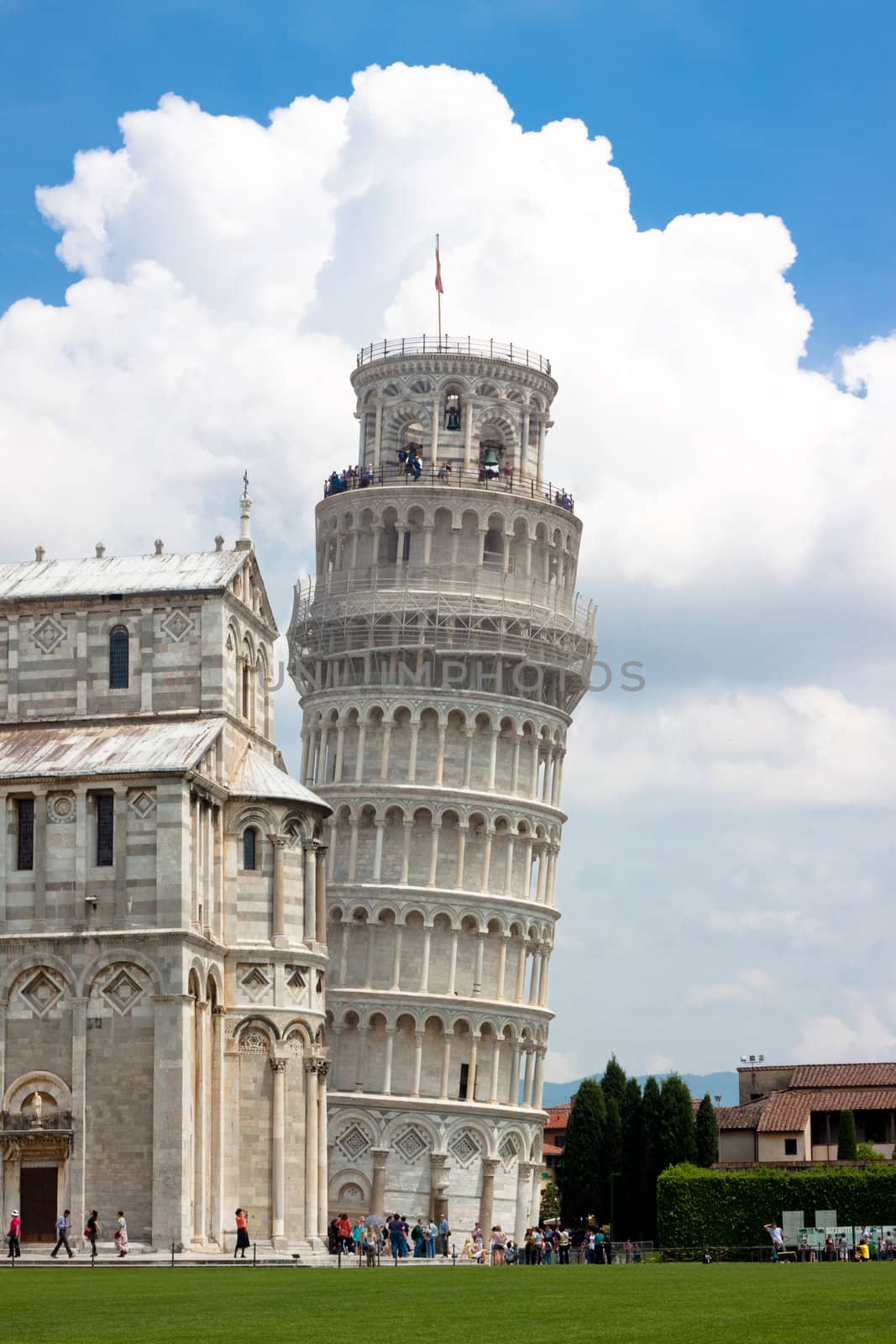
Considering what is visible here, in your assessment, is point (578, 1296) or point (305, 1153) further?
point (305, 1153)

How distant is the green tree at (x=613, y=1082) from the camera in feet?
373

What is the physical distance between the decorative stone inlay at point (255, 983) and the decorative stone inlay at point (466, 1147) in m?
29.9

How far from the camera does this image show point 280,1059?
68.6 metres

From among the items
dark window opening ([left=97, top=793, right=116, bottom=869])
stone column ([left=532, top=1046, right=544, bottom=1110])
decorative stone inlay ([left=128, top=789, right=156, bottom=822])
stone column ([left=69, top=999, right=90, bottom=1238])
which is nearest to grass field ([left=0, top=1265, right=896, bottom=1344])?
stone column ([left=69, top=999, right=90, bottom=1238])

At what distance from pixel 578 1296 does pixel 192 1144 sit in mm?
26606

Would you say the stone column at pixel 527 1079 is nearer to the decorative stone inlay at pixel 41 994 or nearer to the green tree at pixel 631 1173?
the green tree at pixel 631 1173

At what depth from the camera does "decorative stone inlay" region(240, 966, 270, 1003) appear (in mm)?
68812

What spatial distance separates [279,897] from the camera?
6938 centimetres

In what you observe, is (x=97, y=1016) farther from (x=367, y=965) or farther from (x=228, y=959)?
(x=367, y=965)

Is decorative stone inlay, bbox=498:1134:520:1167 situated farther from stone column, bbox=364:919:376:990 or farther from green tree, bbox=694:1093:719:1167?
green tree, bbox=694:1093:719:1167

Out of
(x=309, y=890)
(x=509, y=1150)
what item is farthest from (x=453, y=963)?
(x=309, y=890)

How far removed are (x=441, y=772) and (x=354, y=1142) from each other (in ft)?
52.9

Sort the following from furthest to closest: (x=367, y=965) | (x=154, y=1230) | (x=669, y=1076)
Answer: (x=669, y=1076) → (x=367, y=965) → (x=154, y=1230)

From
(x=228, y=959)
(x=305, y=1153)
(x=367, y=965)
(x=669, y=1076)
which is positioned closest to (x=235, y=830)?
(x=228, y=959)
